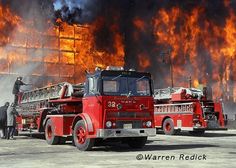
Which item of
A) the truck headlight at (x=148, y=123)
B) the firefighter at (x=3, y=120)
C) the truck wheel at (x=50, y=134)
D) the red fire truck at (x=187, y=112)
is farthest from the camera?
the red fire truck at (x=187, y=112)

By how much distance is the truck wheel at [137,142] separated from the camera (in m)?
14.5

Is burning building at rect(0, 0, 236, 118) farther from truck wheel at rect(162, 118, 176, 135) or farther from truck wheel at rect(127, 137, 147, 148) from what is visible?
truck wheel at rect(127, 137, 147, 148)

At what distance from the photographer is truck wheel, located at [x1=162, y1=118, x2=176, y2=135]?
75.4ft

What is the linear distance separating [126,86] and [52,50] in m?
43.0

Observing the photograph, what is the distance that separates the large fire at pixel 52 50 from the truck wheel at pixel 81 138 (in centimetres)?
3610

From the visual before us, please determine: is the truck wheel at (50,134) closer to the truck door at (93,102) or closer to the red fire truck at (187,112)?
the truck door at (93,102)

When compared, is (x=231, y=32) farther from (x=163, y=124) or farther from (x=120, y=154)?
(x=120, y=154)

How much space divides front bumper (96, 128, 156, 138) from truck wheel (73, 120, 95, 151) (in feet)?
2.30

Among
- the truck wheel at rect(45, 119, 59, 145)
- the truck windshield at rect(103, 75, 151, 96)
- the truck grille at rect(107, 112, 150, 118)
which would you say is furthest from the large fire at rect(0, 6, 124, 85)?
the truck grille at rect(107, 112, 150, 118)

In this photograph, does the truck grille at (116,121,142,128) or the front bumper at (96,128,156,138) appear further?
the truck grille at (116,121,142,128)

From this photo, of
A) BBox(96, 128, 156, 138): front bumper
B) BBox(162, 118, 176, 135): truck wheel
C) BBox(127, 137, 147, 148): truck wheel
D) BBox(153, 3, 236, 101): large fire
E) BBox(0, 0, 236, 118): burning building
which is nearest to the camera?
BBox(96, 128, 156, 138): front bumper

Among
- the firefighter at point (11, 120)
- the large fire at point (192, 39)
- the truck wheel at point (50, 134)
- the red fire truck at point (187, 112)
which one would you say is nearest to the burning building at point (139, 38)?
the large fire at point (192, 39)

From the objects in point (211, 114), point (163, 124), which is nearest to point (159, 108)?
point (163, 124)

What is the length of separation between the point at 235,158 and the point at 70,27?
4744 cm
